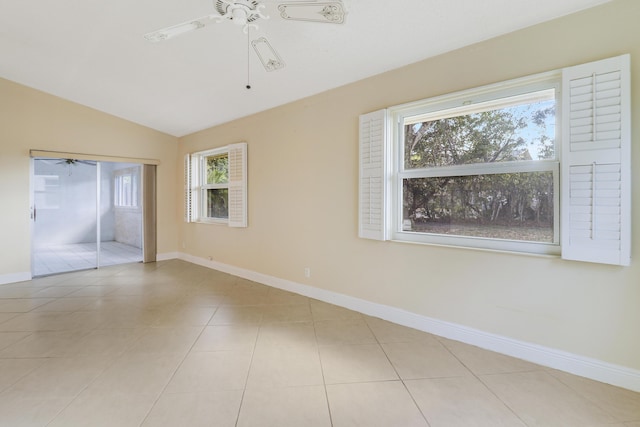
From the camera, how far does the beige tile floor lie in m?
1.64

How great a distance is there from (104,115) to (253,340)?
16.1ft

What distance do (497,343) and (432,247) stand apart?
0.90m

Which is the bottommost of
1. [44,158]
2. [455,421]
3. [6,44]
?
[455,421]

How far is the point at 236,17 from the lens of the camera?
180cm

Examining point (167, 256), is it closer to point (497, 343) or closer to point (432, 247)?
point (432, 247)

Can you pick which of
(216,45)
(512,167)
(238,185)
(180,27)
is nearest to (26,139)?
(238,185)

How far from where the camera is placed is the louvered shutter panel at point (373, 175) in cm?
288

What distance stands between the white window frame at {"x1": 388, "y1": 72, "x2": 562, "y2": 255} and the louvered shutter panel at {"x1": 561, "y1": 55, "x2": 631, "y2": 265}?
12 centimetres

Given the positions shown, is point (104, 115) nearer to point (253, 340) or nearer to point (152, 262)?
point (152, 262)

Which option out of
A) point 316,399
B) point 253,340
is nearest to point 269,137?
point 253,340

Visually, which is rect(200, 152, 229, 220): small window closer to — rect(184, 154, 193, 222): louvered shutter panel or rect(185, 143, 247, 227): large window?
rect(185, 143, 247, 227): large window

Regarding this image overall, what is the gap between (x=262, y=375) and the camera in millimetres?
2020

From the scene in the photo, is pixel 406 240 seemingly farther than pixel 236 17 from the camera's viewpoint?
Yes

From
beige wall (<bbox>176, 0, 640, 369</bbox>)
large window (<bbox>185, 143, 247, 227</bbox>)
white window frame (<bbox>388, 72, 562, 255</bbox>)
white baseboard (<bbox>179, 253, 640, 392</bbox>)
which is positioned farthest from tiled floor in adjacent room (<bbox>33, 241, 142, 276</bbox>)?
white window frame (<bbox>388, 72, 562, 255</bbox>)
